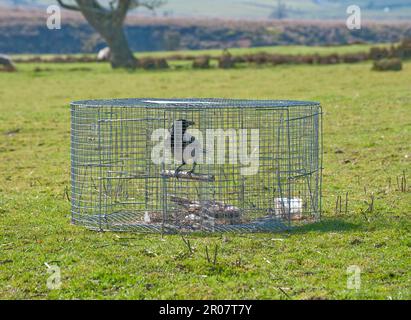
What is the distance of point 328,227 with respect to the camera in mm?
12219

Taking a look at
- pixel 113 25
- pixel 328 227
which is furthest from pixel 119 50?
pixel 328 227

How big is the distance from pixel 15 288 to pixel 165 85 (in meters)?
30.9

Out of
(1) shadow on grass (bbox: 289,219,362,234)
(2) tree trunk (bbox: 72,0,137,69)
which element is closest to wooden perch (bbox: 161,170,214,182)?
(1) shadow on grass (bbox: 289,219,362,234)

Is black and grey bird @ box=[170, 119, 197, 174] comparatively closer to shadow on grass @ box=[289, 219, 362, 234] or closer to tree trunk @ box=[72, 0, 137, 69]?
shadow on grass @ box=[289, 219, 362, 234]

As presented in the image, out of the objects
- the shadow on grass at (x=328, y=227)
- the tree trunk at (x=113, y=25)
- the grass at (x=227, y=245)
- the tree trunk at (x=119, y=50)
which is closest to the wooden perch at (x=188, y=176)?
the grass at (x=227, y=245)

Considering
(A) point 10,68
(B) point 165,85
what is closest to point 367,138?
(B) point 165,85

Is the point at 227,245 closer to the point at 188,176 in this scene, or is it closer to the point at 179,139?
the point at 188,176

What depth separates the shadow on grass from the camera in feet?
39.6

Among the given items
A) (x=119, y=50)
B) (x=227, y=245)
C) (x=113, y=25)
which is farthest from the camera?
(x=113, y=25)

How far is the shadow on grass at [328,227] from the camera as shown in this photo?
39.6 feet

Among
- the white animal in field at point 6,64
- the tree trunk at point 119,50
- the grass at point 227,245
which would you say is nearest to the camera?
the grass at point 227,245

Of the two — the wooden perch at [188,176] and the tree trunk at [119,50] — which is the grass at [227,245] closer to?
the wooden perch at [188,176]

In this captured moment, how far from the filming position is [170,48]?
96.8 metres
